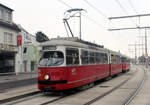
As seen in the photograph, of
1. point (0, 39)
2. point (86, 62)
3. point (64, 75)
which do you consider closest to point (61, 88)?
point (64, 75)

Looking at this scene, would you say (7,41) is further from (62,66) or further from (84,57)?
(62,66)

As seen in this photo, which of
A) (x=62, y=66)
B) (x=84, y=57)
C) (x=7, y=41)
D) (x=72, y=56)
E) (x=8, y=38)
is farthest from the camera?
(x=8, y=38)

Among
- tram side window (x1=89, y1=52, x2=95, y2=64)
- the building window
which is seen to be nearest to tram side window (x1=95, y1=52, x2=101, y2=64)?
tram side window (x1=89, y1=52, x2=95, y2=64)

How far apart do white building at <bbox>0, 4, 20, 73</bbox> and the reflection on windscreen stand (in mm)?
16718

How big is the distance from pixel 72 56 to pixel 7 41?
19.0 metres

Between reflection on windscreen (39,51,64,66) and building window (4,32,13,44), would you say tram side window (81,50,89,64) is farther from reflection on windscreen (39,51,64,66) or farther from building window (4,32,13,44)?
building window (4,32,13,44)

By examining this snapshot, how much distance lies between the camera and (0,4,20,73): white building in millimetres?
27938

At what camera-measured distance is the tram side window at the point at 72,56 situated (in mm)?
11886

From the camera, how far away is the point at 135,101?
1020 centimetres

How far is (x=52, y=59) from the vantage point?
460 inches

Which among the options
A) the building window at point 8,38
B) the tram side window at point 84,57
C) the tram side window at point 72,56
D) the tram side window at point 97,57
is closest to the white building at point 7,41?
the building window at point 8,38

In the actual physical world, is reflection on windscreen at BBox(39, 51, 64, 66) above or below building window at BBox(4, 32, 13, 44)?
below

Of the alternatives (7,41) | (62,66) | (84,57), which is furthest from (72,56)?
(7,41)

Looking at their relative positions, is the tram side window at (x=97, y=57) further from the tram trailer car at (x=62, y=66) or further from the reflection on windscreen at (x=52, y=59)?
the reflection on windscreen at (x=52, y=59)
